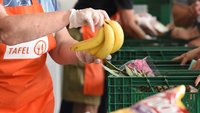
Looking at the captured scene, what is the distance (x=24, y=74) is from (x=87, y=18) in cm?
50

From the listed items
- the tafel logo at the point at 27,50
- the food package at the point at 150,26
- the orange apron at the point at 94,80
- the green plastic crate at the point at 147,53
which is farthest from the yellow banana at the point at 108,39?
the food package at the point at 150,26

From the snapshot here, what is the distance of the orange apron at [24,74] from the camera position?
6.08 ft

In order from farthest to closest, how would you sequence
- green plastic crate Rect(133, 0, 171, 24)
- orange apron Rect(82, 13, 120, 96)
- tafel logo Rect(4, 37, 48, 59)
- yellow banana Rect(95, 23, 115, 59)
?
green plastic crate Rect(133, 0, 171, 24) < orange apron Rect(82, 13, 120, 96) < tafel logo Rect(4, 37, 48, 59) < yellow banana Rect(95, 23, 115, 59)

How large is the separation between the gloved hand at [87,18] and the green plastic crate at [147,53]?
0.65 m

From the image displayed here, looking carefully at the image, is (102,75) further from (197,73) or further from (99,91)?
(197,73)

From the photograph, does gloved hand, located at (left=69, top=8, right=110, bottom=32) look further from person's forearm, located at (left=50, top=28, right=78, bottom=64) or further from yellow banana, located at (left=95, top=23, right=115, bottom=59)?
person's forearm, located at (left=50, top=28, right=78, bottom=64)

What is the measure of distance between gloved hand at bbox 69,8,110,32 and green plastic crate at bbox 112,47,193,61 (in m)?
0.65

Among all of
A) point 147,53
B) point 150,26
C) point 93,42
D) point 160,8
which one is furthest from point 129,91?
point 160,8

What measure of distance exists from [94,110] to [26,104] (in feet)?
5.75

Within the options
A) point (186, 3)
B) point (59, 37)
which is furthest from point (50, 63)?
point (59, 37)

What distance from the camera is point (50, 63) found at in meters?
4.00

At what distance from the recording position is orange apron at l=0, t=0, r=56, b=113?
1853mm

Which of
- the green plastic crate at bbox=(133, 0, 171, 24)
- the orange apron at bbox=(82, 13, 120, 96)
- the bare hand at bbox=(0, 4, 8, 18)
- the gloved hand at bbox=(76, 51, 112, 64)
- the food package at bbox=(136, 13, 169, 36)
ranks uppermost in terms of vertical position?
the bare hand at bbox=(0, 4, 8, 18)

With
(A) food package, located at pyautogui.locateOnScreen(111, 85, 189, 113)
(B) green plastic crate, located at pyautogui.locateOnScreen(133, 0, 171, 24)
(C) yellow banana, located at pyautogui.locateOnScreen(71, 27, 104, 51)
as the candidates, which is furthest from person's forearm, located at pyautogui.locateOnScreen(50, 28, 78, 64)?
(B) green plastic crate, located at pyautogui.locateOnScreen(133, 0, 171, 24)
